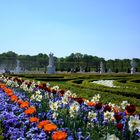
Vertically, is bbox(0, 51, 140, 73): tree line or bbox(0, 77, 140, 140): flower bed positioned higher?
bbox(0, 51, 140, 73): tree line

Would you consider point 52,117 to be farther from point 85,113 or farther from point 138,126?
point 138,126

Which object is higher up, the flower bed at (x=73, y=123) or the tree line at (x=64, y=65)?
the tree line at (x=64, y=65)

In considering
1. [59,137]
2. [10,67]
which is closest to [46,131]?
[59,137]

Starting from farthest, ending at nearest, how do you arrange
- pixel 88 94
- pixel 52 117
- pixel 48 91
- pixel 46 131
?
pixel 88 94
pixel 48 91
pixel 52 117
pixel 46 131

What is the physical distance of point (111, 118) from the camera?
600 cm

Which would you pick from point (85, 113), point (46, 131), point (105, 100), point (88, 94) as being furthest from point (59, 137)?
point (88, 94)

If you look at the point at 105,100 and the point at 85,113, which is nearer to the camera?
the point at 85,113

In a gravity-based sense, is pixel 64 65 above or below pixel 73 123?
above

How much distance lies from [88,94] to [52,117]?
629cm

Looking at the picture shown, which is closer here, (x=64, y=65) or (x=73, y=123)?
(x=73, y=123)

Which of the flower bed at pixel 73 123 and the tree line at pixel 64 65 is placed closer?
the flower bed at pixel 73 123

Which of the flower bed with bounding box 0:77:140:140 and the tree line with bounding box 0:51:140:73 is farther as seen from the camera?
the tree line with bounding box 0:51:140:73

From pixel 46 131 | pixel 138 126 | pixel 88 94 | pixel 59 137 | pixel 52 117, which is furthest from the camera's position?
pixel 88 94

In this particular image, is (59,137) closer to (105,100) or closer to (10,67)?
(105,100)
